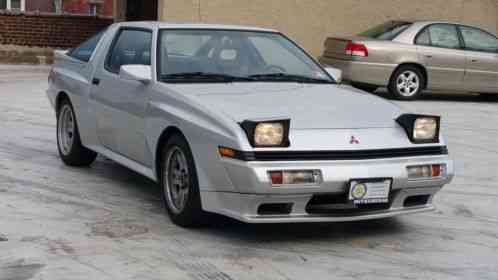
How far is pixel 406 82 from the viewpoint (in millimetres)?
15484

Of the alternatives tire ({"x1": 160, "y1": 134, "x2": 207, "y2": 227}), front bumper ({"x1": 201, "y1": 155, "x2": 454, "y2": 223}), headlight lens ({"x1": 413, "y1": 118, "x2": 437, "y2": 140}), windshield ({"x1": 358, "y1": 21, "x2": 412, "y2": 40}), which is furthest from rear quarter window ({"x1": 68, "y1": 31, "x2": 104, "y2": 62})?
windshield ({"x1": 358, "y1": 21, "x2": 412, "y2": 40})

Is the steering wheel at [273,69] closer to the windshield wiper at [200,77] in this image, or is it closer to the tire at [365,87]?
the windshield wiper at [200,77]

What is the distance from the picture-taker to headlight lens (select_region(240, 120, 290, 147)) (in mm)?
5629

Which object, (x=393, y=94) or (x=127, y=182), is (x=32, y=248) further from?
(x=393, y=94)

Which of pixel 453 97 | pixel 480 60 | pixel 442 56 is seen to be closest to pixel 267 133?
pixel 442 56

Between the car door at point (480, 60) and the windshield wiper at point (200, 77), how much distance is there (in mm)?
9636

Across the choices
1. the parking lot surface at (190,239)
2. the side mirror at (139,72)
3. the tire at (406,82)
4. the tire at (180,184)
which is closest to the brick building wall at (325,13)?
the tire at (406,82)

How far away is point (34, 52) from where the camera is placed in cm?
2159

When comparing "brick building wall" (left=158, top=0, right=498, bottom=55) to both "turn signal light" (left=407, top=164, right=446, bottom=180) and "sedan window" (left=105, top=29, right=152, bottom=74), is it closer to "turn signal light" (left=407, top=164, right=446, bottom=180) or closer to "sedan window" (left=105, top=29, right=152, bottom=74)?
"sedan window" (left=105, top=29, right=152, bottom=74)

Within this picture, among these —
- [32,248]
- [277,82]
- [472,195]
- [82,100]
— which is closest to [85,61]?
[82,100]

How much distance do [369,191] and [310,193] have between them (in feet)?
1.30

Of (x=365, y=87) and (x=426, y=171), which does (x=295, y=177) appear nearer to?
(x=426, y=171)

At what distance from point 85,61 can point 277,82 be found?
2050mm

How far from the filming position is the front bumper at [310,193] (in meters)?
5.57
